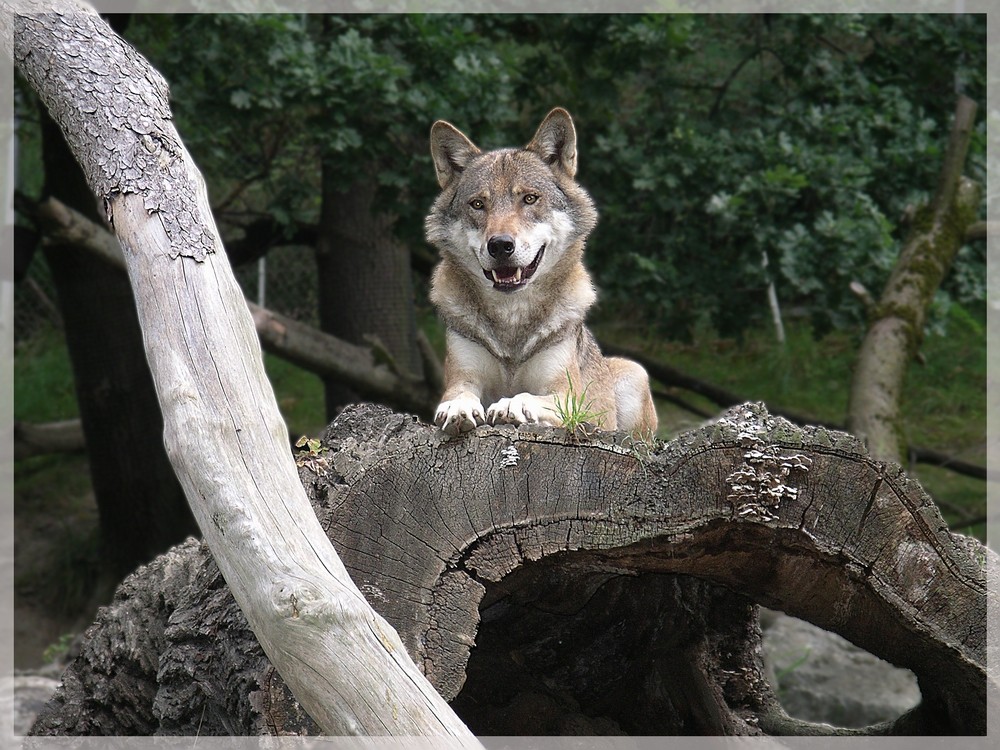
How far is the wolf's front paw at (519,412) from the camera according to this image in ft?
13.6

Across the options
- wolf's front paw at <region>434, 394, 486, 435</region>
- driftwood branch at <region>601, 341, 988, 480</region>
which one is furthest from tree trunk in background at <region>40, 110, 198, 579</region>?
wolf's front paw at <region>434, 394, 486, 435</region>

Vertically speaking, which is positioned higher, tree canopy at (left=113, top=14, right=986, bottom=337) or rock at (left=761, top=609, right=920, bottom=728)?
tree canopy at (left=113, top=14, right=986, bottom=337)

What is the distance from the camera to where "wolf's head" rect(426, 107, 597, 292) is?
5.18 meters

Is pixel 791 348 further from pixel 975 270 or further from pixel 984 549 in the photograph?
pixel 984 549

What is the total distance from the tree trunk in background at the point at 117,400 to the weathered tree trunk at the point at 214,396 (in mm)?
6068

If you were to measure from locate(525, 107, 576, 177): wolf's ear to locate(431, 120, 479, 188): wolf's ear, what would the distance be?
316mm

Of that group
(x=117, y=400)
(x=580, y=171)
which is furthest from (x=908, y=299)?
(x=117, y=400)

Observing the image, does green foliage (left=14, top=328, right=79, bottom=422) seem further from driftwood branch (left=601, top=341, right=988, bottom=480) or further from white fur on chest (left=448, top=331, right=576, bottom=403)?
white fur on chest (left=448, top=331, right=576, bottom=403)

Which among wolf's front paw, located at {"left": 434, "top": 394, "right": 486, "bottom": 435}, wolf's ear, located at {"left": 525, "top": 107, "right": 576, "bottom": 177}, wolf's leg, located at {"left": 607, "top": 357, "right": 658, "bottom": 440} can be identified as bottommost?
wolf's front paw, located at {"left": 434, "top": 394, "right": 486, "bottom": 435}

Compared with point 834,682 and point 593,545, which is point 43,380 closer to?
point 834,682

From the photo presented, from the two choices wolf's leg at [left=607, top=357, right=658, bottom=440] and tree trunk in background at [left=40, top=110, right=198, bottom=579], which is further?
tree trunk in background at [left=40, top=110, right=198, bottom=579]

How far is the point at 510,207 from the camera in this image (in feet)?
17.5

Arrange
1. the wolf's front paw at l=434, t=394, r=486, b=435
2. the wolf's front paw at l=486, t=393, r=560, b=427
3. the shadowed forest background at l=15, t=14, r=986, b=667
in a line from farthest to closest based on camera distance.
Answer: the shadowed forest background at l=15, t=14, r=986, b=667, the wolf's front paw at l=486, t=393, r=560, b=427, the wolf's front paw at l=434, t=394, r=486, b=435

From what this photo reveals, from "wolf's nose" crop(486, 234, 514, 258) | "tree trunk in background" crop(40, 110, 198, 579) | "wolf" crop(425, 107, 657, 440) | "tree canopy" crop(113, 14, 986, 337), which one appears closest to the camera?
"wolf's nose" crop(486, 234, 514, 258)
